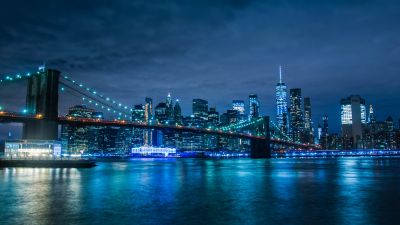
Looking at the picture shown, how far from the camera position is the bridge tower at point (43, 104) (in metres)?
56.8

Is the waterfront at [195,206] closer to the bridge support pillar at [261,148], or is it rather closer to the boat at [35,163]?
the boat at [35,163]

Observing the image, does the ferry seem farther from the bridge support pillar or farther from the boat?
the boat

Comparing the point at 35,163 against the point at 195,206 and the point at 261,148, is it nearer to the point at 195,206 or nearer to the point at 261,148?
the point at 195,206

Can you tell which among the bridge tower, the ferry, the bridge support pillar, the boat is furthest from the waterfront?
the ferry

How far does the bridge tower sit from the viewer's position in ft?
186

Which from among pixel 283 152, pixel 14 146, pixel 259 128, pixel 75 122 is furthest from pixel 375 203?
pixel 283 152

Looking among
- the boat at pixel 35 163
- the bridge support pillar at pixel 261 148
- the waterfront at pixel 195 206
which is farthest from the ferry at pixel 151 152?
the waterfront at pixel 195 206

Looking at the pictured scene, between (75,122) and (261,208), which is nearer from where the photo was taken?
(261,208)

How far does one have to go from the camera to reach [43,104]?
5878 centimetres

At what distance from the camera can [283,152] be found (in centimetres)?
16050

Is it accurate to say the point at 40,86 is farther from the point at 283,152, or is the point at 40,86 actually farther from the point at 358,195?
the point at 283,152

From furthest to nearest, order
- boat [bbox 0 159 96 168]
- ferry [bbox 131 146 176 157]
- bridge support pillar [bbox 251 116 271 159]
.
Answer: ferry [bbox 131 146 176 157], bridge support pillar [bbox 251 116 271 159], boat [bbox 0 159 96 168]

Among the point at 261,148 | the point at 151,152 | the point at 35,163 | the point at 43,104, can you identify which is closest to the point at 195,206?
the point at 35,163

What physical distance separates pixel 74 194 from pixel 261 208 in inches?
409
